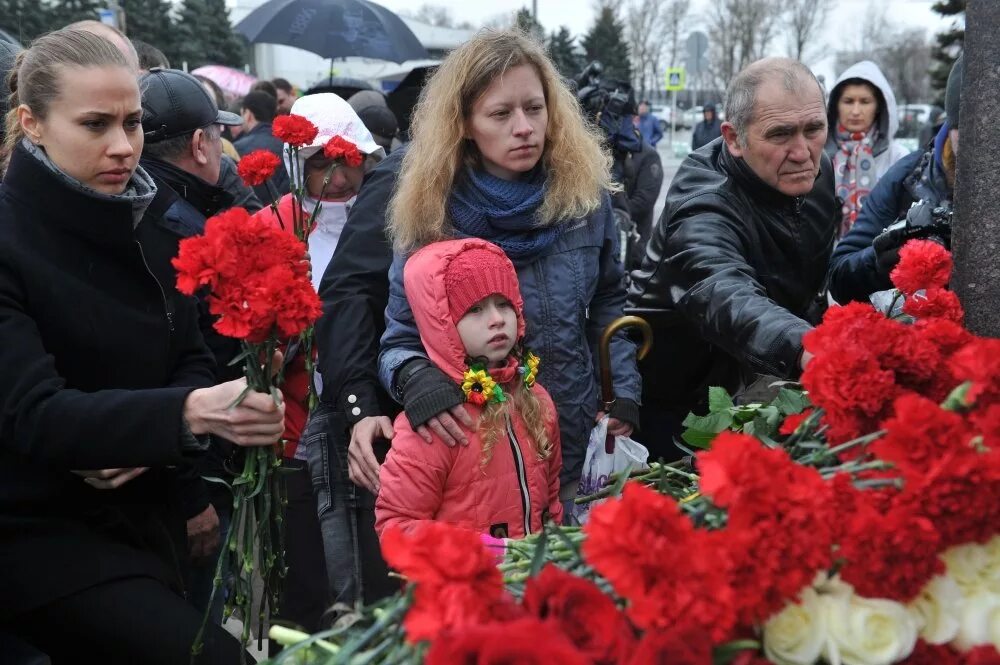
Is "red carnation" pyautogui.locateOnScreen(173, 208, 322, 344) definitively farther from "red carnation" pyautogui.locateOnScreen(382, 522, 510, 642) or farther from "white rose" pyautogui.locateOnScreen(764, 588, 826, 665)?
"white rose" pyautogui.locateOnScreen(764, 588, 826, 665)

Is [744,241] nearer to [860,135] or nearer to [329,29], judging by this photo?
[860,135]

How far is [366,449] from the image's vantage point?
280 cm

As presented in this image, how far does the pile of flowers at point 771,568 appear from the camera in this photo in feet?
3.90

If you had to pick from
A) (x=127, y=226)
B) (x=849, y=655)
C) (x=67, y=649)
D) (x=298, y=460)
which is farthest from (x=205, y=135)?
(x=849, y=655)

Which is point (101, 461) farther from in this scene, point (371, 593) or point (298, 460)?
point (298, 460)

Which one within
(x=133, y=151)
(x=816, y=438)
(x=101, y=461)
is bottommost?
(x=101, y=461)

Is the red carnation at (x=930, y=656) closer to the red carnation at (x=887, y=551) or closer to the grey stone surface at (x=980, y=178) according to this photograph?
the red carnation at (x=887, y=551)

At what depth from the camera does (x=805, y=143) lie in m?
2.88

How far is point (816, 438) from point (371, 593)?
1674 mm

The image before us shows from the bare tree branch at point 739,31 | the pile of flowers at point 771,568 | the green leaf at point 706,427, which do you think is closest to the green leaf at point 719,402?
the green leaf at point 706,427

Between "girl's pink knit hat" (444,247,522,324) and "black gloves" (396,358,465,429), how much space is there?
0.16 m

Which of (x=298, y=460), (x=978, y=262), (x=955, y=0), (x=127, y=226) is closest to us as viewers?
(x=978, y=262)

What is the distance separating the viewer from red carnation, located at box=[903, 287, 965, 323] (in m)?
1.97

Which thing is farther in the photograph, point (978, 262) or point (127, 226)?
point (127, 226)
